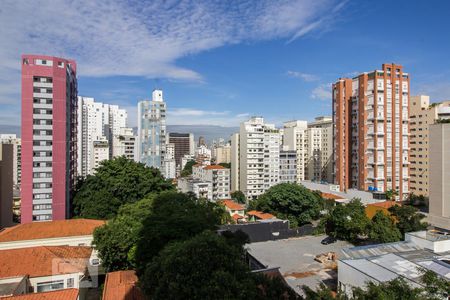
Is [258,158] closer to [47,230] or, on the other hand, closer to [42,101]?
[42,101]

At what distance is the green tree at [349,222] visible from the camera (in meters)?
19.8

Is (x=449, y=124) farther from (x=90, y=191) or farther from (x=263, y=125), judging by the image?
(x=90, y=191)

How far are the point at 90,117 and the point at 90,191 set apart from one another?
4799cm

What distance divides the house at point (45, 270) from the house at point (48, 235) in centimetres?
280

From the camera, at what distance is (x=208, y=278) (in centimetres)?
592

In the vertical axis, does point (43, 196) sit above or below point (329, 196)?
above

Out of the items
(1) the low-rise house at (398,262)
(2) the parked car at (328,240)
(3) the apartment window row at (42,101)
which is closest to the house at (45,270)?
(1) the low-rise house at (398,262)

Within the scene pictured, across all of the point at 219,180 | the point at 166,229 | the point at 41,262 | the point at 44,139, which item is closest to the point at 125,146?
the point at 219,180

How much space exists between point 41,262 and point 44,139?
13040mm

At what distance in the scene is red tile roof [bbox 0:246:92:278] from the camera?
43.6 ft

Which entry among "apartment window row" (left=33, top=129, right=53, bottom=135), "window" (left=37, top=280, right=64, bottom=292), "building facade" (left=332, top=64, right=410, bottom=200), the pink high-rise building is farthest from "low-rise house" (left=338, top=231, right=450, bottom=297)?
"apartment window row" (left=33, top=129, right=53, bottom=135)

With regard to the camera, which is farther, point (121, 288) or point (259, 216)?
point (259, 216)

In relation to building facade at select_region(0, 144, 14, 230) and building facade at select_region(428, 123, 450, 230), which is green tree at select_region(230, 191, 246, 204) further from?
building facade at select_region(0, 144, 14, 230)

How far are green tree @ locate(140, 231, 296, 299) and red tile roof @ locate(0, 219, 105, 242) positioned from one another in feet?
47.1
